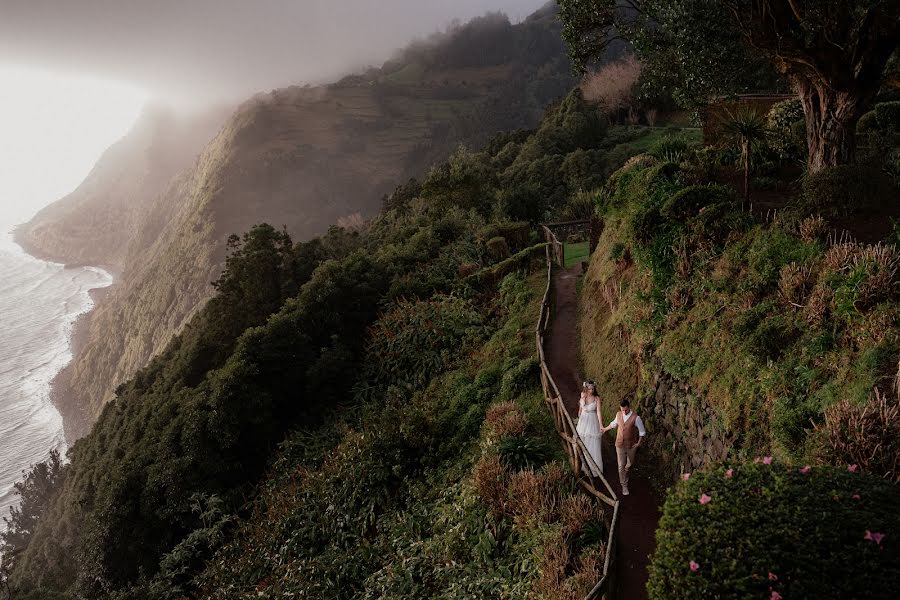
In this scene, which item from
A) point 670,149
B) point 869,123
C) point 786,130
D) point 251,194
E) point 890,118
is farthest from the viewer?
point 251,194

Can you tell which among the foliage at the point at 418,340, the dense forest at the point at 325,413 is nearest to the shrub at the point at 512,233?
the dense forest at the point at 325,413

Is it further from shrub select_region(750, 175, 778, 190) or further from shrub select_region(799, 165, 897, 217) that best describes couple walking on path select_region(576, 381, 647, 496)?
shrub select_region(750, 175, 778, 190)

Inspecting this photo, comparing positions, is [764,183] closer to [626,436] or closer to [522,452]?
[626,436]

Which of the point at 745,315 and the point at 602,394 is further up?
the point at 745,315

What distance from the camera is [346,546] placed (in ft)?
41.8

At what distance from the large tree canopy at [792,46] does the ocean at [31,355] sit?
9289 centimetres

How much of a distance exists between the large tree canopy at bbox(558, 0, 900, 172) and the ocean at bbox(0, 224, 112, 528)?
9289 cm

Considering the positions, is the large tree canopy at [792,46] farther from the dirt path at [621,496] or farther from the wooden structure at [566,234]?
the dirt path at [621,496]

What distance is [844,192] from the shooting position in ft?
31.0

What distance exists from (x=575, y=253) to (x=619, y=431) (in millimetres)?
15456

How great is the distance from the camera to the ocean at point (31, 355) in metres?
89.2

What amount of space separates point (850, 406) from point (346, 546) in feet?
36.2

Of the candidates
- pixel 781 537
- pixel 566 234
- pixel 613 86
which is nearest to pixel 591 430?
pixel 781 537

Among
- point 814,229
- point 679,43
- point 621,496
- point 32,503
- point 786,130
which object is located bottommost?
point 32,503
